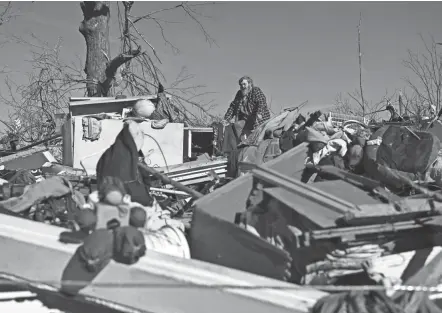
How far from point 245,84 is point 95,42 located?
5.37 meters

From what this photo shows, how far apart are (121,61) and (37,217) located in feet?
24.2

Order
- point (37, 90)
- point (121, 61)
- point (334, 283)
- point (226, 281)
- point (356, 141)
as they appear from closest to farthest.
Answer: point (226, 281) → point (334, 283) → point (356, 141) → point (121, 61) → point (37, 90)

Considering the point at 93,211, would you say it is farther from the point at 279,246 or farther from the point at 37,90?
the point at 37,90

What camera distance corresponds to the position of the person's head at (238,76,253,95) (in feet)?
24.3

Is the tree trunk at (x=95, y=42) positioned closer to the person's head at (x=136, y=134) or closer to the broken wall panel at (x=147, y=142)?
the broken wall panel at (x=147, y=142)

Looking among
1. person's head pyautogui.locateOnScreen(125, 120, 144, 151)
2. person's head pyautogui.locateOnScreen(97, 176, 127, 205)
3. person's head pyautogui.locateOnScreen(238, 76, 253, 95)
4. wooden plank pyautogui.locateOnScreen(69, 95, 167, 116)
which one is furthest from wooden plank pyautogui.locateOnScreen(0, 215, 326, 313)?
person's head pyautogui.locateOnScreen(238, 76, 253, 95)

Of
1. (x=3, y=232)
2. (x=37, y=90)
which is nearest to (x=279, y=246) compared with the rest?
(x=3, y=232)

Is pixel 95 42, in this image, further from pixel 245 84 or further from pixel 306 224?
pixel 306 224

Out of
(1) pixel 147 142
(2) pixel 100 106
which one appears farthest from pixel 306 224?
(2) pixel 100 106

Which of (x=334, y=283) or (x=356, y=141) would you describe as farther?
(x=356, y=141)

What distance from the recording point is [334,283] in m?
2.89

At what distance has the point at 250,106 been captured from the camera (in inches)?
294

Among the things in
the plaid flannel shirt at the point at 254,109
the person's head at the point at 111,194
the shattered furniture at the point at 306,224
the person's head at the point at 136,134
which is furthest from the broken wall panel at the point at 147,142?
the person's head at the point at 111,194

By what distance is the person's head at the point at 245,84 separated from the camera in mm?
7402
